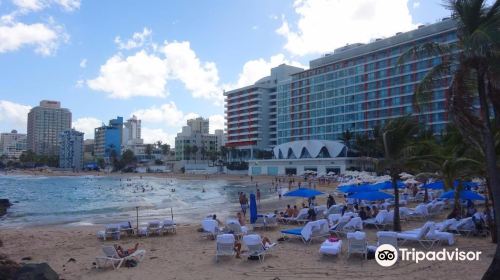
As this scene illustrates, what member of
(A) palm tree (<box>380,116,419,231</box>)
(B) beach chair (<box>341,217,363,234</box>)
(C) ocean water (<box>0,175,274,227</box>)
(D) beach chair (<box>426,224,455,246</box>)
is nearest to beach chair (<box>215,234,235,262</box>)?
(B) beach chair (<box>341,217,363,234</box>)

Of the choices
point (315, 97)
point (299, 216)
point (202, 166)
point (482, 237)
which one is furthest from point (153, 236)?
point (202, 166)

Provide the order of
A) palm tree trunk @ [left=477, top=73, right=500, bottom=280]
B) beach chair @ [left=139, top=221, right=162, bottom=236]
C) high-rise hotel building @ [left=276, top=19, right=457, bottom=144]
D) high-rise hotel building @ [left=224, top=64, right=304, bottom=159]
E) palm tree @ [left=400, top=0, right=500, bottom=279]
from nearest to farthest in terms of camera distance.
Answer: palm tree @ [left=400, top=0, right=500, bottom=279], palm tree trunk @ [left=477, top=73, right=500, bottom=280], beach chair @ [left=139, top=221, right=162, bottom=236], high-rise hotel building @ [left=276, top=19, right=457, bottom=144], high-rise hotel building @ [left=224, top=64, right=304, bottom=159]

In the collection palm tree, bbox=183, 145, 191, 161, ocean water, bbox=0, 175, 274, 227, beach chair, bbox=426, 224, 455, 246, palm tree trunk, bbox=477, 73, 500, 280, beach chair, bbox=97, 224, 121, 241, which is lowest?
ocean water, bbox=0, 175, 274, 227

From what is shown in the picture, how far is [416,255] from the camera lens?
11.7 meters

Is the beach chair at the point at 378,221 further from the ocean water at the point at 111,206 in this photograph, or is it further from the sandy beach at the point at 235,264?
the ocean water at the point at 111,206

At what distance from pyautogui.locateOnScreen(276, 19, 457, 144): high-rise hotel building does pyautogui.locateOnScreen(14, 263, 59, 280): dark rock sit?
83.8 metres

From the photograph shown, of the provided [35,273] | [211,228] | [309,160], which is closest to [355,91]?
[309,160]

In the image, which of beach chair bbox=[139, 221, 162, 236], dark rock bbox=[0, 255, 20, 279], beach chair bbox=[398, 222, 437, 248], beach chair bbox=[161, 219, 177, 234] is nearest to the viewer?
dark rock bbox=[0, 255, 20, 279]

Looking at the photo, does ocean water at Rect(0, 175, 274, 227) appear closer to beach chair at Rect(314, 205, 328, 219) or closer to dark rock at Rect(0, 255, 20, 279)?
beach chair at Rect(314, 205, 328, 219)

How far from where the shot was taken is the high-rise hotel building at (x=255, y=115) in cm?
14125

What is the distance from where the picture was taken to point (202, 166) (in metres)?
157

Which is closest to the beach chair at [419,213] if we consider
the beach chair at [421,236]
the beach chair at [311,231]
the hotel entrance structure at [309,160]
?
the beach chair at [311,231]

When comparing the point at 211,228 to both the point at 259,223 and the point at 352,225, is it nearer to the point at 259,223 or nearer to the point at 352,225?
the point at 259,223

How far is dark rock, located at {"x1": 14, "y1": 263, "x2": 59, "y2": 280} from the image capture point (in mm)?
8961
